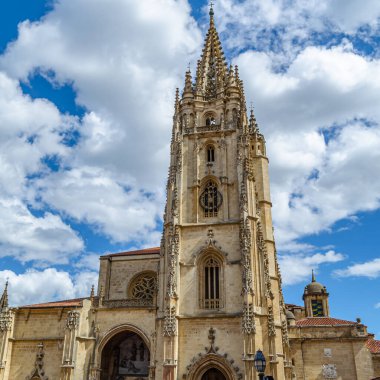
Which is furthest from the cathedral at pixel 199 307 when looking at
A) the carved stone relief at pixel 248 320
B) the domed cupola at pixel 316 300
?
the domed cupola at pixel 316 300

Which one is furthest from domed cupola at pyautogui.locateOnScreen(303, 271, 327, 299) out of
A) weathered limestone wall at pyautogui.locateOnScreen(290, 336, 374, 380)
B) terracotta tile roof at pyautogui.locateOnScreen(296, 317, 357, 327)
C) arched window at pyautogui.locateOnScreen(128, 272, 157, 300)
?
arched window at pyautogui.locateOnScreen(128, 272, 157, 300)

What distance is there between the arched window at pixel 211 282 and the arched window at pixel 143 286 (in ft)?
16.9

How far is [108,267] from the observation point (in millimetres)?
31531

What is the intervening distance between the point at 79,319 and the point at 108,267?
5.64 meters

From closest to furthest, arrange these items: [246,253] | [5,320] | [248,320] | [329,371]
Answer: [248,320], [246,253], [5,320], [329,371]

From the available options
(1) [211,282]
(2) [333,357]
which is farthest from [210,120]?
(2) [333,357]

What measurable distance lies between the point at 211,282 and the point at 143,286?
6316mm

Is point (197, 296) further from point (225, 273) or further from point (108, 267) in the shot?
point (108, 267)

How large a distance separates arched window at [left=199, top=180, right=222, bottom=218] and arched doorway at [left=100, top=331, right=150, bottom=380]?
8.78 meters

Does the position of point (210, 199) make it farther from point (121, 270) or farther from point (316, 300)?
point (316, 300)

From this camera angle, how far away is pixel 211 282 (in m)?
26.9

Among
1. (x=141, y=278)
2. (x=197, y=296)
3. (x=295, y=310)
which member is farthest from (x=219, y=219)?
(x=295, y=310)

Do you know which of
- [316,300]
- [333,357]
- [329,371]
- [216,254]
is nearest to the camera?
[216,254]

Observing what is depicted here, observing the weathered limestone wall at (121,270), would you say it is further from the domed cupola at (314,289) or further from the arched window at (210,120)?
the domed cupola at (314,289)
